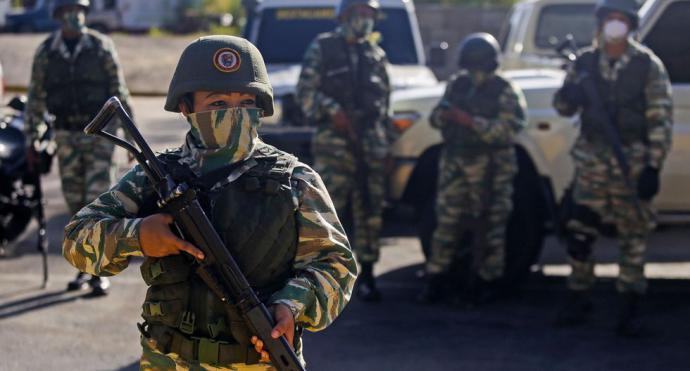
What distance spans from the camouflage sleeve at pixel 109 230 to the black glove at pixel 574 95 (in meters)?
3.80

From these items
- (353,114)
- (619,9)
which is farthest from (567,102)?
(353,114)

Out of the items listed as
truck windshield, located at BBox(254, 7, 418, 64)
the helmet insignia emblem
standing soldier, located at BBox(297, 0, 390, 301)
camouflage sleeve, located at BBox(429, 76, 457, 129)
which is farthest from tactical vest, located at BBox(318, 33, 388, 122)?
the helmet insignia emblem

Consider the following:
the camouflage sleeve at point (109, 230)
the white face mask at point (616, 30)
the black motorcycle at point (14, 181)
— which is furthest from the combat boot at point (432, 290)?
the camouflage sleeve at point (109, 230)

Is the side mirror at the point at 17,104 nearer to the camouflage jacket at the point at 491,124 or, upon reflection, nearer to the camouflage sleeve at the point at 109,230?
the camouflage jacket at the point at 491,124

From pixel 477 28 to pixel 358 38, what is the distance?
14.0 metres

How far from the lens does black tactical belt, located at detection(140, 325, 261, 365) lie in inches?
118

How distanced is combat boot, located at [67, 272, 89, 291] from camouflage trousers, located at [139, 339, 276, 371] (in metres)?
4.38

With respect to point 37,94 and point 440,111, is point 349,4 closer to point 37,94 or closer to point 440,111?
point 440,111

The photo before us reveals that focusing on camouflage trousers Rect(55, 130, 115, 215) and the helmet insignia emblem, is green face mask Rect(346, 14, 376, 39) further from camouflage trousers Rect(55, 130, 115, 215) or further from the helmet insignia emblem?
the helmet insignia emblem

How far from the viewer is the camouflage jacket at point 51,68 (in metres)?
7.23

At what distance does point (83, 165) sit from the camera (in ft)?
24.1

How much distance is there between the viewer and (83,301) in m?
7.15

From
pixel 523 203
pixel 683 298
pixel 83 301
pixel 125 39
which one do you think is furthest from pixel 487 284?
pixel 125 39

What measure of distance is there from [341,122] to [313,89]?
268 millimetres
